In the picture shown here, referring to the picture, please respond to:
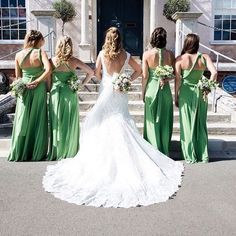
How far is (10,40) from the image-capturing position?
14.0 meters

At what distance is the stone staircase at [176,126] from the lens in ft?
23.0

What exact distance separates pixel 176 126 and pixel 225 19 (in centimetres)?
760

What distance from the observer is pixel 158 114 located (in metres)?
6.27

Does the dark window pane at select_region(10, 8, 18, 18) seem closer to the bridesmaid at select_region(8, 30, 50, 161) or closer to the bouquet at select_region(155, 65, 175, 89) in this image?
the bridesmaid at select_region(8, 30, 50, 161)

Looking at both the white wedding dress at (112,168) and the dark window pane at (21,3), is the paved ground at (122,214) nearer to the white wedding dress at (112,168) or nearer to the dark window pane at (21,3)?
the white wedding dress at (112,168)

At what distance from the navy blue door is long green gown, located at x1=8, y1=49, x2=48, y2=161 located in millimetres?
7997

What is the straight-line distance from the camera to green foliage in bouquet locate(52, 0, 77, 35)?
42.5 feet

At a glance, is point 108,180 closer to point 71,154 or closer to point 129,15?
point 71,154

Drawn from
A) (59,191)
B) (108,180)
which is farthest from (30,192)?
(108,180)

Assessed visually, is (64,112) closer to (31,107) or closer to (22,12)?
(31,107)

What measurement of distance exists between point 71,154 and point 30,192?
1414 mm

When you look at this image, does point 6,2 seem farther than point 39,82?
Yes

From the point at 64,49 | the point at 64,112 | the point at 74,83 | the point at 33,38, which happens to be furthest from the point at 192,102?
the point at 33,38

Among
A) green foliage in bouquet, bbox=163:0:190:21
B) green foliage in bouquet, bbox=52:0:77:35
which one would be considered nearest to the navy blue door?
green foliage in bouquet, bbox=52:0:77:35
